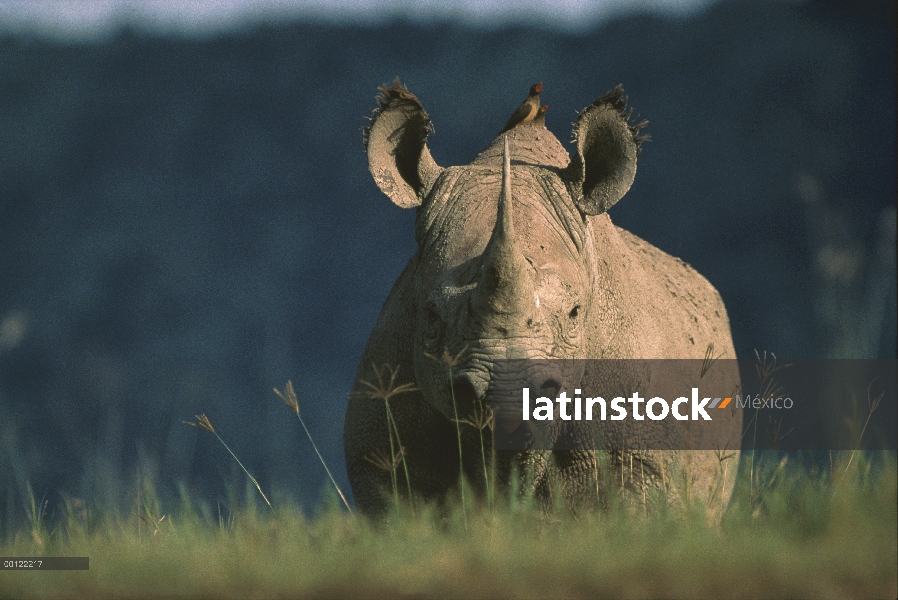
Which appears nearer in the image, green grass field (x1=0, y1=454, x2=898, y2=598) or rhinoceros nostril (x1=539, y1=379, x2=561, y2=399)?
green grass field (x1=0, y1=454, x2=898, y2=598)

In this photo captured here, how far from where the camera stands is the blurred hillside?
9273mm

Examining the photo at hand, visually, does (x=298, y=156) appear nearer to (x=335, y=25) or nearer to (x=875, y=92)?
(x=335, y=25)

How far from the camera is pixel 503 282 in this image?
3166mm

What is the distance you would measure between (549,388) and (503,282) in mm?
337

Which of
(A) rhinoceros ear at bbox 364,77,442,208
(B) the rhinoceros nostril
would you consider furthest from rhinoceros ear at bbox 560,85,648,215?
(B) the rhinoceros nostril

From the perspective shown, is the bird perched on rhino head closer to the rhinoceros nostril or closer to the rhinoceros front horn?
the rhinoceros front horn

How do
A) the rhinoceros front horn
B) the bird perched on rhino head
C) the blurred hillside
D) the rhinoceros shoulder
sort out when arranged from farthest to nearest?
the blurred hillside → the rhinoceros shoulder → the bird perched on rhino head → the rhinoceros front horn

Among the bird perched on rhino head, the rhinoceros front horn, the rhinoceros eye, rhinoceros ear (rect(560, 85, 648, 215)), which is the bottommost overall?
the rhinoceros eye

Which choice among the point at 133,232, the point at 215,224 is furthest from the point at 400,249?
the point at 133,232

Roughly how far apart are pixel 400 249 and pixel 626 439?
6989 millimetres

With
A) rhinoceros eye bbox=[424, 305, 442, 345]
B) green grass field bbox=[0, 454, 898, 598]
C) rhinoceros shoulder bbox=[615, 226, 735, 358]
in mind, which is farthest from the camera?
rhinoceros shoulder bbox=[615, 226, 735, 358]

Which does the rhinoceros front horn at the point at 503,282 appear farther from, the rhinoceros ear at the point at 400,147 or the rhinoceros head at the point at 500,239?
the rhinoceros ear at the point at 400,147

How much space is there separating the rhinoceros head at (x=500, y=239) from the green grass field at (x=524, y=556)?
0.45 m

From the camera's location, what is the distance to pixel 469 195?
12.4 feet
